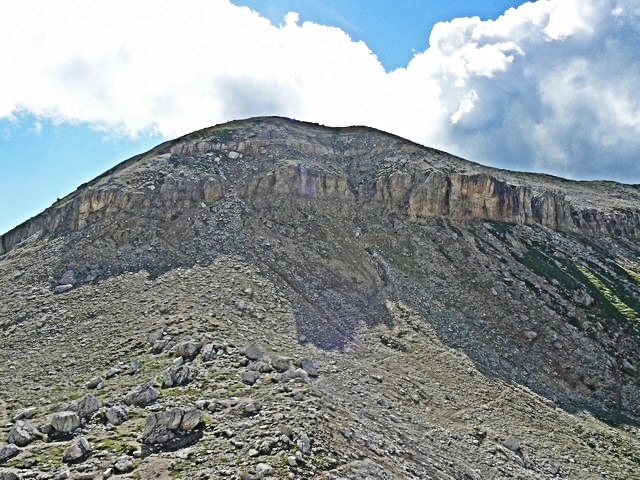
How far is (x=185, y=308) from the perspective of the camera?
2855 centimetres

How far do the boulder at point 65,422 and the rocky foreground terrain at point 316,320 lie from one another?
9cm

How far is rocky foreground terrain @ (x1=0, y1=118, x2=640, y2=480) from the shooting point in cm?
1634

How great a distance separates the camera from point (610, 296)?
4028cm

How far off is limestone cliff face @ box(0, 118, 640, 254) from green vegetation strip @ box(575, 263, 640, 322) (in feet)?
26.1

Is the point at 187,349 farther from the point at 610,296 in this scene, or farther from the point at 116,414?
the point at 610,296

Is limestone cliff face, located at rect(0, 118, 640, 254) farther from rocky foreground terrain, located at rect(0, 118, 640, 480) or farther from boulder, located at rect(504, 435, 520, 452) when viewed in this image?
boulder, located at rect(504, 435, 520, 452)

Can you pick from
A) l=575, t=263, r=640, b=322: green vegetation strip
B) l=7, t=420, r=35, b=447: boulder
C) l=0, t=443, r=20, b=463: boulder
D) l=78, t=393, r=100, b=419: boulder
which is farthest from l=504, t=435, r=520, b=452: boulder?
l=575, t=263, r=640, b=322: green vegetation strip

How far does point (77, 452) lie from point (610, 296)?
1566 inches

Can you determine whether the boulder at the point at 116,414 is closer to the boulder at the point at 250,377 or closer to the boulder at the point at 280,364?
the boulder at the point at 250,377

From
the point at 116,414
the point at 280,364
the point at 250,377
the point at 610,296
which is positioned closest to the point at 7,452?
the point at 116,414

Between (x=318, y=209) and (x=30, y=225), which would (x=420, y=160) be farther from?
(x=30, y=225)

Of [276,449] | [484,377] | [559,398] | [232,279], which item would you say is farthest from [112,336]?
[559,398]

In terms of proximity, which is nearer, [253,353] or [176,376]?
[176,376]

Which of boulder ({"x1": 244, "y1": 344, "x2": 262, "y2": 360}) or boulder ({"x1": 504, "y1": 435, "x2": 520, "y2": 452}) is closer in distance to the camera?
boulder ({"x1": 244, "y1": 344, "x2": 262, "y2": 360})
